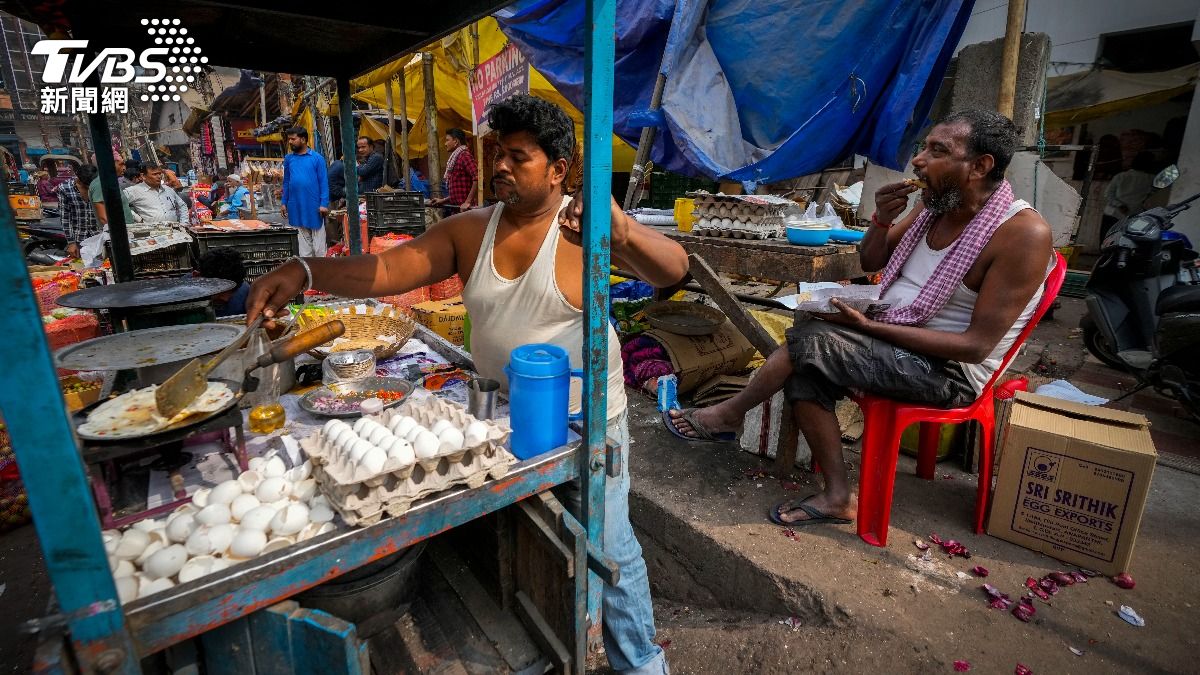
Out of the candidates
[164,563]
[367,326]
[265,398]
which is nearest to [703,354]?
[367,326]

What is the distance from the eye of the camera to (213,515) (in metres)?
1.38

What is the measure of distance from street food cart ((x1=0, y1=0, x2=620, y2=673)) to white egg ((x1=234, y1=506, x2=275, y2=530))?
95 millimetres

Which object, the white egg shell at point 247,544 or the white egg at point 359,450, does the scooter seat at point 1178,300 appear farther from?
the white egg shell at point 247,544

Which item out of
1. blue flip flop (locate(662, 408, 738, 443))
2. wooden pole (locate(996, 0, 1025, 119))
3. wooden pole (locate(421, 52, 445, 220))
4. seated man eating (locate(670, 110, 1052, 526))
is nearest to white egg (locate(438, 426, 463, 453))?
seated man eating (locate(670, 110, 1052, 526))

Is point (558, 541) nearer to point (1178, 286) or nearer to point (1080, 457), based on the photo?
point (1080, 457)

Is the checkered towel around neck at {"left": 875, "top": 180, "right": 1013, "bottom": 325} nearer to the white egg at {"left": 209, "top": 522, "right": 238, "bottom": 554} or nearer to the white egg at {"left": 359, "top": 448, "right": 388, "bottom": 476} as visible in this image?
the white egg at {"left": 359, "top": 448, "right": 388, "bottom": 476}

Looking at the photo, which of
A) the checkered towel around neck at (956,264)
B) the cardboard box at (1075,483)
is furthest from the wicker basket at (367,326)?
the cardboard box at (1075,483)

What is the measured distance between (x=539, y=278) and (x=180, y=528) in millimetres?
1222

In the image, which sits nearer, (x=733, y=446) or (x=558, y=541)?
(x=558, y=541)

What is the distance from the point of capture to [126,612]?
44.6 inches

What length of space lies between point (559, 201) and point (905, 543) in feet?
8.15

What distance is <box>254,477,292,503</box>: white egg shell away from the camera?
1.47 metres

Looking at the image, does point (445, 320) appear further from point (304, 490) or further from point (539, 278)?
point (304, 490)

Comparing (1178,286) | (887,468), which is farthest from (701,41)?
(1178,286)
